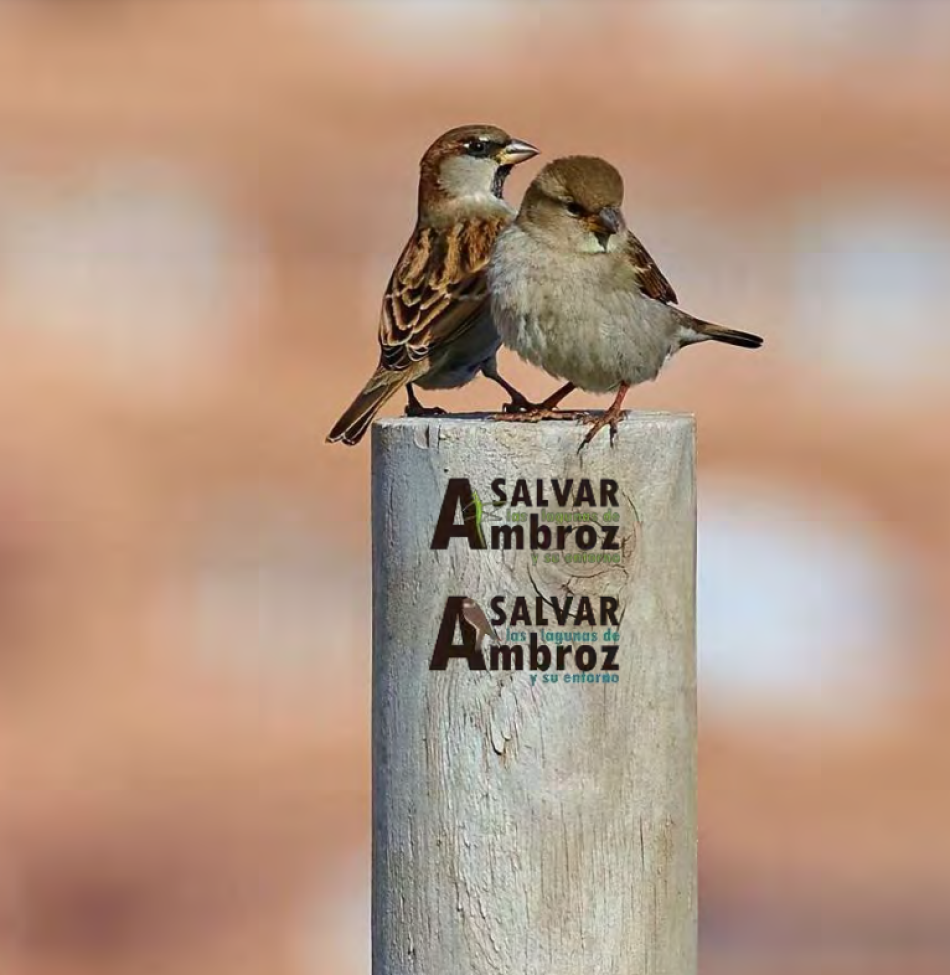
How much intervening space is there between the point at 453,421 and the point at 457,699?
0.42 meters

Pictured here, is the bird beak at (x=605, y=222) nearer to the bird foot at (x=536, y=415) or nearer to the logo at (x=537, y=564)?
the bird foot at (x=536, y=415)

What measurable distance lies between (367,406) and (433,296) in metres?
0.29

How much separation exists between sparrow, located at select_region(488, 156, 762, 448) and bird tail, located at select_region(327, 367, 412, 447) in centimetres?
41

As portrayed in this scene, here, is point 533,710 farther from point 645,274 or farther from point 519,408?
point 645,274

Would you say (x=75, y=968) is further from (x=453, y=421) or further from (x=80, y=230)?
(x=453, y=421)

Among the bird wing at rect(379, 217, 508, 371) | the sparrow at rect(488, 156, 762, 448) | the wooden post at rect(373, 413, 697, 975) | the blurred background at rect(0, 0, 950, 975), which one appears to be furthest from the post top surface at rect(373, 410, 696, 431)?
the blurred background at rect(0, 0, 950, 975)

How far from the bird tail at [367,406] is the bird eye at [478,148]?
2.32 feet

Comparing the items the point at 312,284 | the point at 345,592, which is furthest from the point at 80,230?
the point at 345,592

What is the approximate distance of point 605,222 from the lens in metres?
4.62

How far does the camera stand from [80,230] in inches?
470

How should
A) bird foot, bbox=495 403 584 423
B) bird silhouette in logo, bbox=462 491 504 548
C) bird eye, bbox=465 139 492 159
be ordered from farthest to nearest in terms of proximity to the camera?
bird eye, bbox=465 139 492 159 < bird foot, bbox=495 403 584 423 < bird silhouette in logo, bbox=462 491 504 548

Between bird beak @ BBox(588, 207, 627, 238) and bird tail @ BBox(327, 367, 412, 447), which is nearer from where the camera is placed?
bird beak @ BBox(588, 207, 627, 238)

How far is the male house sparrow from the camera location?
16.8ft

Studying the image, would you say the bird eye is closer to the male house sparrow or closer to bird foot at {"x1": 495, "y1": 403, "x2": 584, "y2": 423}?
the male house sparrow
